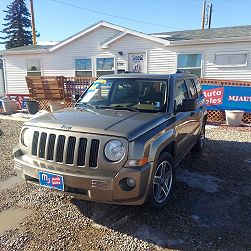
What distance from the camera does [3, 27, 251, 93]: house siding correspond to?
12438 millimetres

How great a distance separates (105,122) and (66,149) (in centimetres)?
56

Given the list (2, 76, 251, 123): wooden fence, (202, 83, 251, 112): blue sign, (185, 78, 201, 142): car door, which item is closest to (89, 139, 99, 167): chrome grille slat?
(185, 78, 201, 142): car door

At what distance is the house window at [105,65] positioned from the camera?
579 inches

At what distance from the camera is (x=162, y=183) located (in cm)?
362

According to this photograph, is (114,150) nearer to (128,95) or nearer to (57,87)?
(128,95)

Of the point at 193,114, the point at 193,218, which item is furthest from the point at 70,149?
the point at 193,114

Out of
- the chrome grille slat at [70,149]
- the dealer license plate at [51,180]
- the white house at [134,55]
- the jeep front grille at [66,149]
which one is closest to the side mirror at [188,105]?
the jeep front grille at [66,149]

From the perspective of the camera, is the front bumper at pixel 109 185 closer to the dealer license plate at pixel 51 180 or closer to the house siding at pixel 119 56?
the dealer license plate at pixel 51 180

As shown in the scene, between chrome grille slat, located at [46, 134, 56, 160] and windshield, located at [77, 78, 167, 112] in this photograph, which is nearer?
chrome grille slat, located at [46, 134, 56, 160]

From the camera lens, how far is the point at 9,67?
17625 mm

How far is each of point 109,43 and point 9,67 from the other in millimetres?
7662

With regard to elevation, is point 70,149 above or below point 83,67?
below

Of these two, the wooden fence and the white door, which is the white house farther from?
the wooden fence

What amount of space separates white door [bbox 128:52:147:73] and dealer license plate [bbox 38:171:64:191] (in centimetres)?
1166
